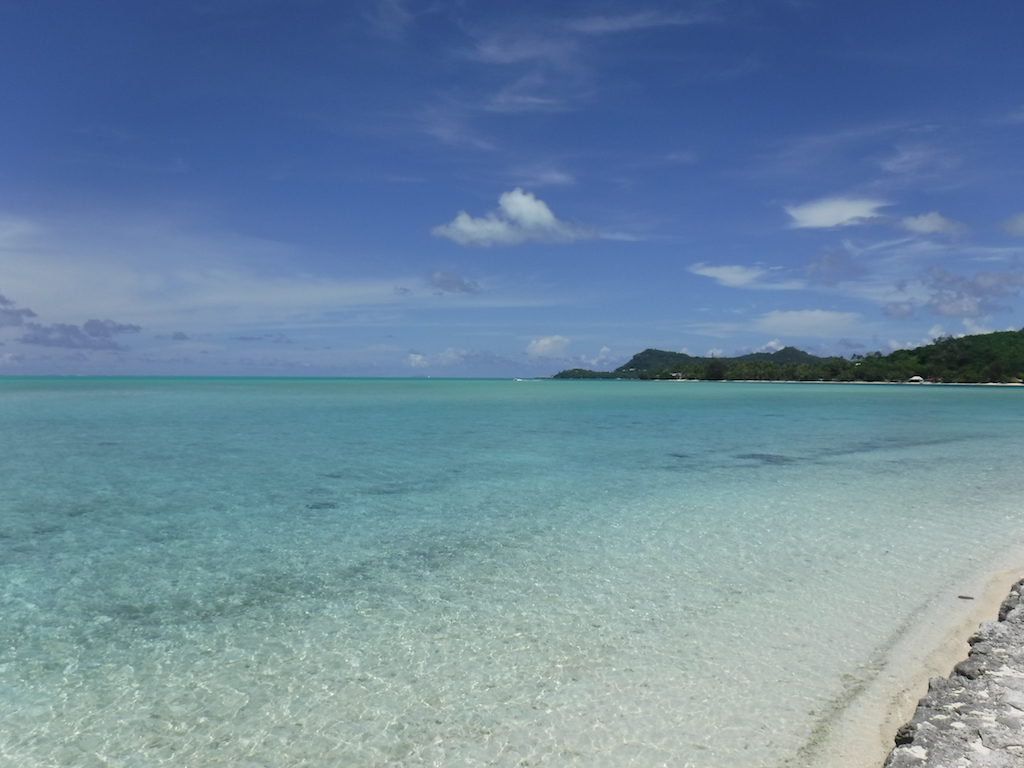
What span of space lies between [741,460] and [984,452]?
925cm

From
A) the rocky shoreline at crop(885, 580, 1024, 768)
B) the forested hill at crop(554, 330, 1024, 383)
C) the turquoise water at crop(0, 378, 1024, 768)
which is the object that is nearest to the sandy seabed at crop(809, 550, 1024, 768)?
the turquoise water at crop(0, 378, 1024, 768)

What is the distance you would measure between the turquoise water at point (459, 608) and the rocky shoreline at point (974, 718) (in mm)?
644

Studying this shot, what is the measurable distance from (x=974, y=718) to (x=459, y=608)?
425 cm

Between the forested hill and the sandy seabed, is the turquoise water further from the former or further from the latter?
the forested hill

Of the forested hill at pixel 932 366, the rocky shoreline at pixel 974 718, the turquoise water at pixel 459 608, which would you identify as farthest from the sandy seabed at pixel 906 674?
the forested hill at pixel 932 366

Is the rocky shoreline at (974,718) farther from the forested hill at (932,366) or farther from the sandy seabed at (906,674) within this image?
the forested hill at (932,366)

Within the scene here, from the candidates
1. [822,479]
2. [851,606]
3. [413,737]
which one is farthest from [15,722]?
[822,479]

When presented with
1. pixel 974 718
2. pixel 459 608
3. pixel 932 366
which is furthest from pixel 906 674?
pixel 932 366

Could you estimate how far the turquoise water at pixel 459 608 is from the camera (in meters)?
4.09

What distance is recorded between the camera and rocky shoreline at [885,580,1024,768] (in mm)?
3348

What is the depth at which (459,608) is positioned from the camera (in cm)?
621

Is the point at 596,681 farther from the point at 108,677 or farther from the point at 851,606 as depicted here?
the point at 108,677

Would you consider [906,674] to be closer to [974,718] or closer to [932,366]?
[974,718]

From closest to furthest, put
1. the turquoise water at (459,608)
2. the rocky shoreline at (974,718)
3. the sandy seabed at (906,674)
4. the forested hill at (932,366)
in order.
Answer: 1. the rocky shoreline at (974,718)
2. the sandy seabed at (906,674)
3. the turquoise water at (459,608)
4. the forested hill at (932,366)
